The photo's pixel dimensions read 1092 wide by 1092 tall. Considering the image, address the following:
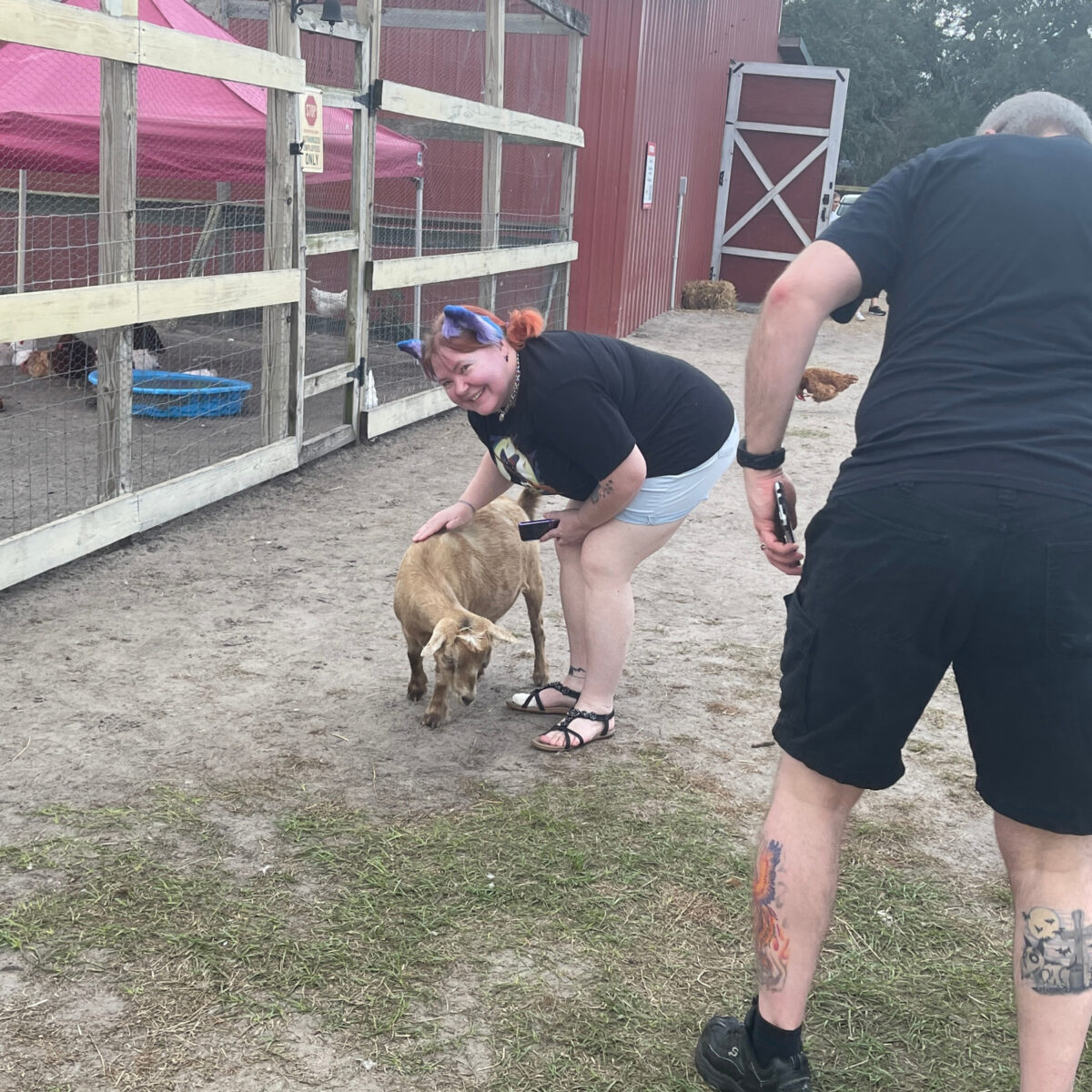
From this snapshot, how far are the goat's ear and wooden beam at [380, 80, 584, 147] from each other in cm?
444

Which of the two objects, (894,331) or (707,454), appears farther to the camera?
(707,454)

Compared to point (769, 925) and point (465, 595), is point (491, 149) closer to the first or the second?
point (465, 595)

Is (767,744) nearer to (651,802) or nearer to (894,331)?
(651,802)

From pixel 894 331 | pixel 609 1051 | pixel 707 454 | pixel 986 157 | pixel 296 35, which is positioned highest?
pixel 296 35

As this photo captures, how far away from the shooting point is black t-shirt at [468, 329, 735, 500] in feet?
11.0

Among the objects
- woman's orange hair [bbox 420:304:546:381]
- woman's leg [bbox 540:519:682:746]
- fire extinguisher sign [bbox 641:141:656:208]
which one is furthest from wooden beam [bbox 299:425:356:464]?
fire extinguisher sign [bbox 641:141:656:208]

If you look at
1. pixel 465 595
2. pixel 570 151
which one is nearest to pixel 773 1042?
pixel 465 595

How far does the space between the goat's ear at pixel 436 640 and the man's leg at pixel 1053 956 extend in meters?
1.90

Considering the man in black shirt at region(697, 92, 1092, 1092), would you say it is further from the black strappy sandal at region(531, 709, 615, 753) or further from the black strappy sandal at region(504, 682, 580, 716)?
the black strappy sandal at region(504, 682, 580, 716)

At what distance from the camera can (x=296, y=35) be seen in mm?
6273

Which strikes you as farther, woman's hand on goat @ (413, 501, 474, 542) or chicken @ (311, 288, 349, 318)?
chicken @ (311, 288, 349, 318)

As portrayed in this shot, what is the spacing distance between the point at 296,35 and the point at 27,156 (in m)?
1.93

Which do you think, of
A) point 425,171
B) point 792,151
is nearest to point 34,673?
point 425,171

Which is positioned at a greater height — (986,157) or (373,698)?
(986,157)
